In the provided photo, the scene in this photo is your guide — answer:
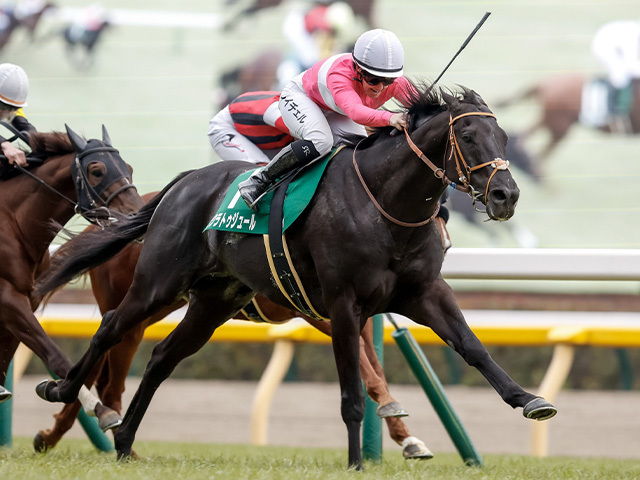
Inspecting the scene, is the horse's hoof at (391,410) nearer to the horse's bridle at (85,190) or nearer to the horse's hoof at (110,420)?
the horse's hoof at (110,420)

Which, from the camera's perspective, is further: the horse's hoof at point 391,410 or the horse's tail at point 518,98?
the horse's tail at point 518,98

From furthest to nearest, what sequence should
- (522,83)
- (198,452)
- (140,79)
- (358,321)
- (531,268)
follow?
(140,79) → (522,83) → (531,268) → (198,452) → (358,321)

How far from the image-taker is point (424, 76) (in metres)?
9.77

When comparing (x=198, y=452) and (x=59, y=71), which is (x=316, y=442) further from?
(x=59, y=71)

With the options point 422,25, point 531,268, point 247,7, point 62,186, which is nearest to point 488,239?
point 531,268

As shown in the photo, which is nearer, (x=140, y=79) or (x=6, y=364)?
(x=6, y=364)

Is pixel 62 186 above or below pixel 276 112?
below

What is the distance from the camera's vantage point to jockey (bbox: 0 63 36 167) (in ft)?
20.6

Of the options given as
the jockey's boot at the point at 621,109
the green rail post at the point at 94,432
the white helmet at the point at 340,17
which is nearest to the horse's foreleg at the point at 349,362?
the green rail post at the point at 94,432

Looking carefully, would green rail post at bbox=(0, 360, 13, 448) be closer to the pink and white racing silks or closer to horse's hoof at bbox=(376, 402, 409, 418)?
horse's hoof at bbox=(376, 402, 409, 418)

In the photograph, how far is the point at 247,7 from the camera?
36.0ft

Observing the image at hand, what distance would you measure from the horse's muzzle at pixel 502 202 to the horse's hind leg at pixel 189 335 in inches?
67.4

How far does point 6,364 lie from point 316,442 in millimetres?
3580

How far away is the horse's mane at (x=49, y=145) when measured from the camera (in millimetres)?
6406
